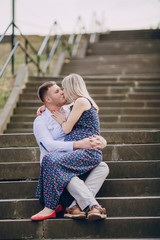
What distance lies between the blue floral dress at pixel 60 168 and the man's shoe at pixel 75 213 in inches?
5.0

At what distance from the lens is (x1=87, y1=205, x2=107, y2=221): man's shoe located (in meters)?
2.75

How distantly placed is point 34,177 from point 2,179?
0.37m

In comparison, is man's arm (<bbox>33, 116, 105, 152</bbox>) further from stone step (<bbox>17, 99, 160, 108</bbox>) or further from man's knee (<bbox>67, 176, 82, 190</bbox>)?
stone step (<bbox>17, 99, 160, 108</bbox>)

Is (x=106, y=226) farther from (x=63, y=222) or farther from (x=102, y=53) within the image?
(x=102, y=53)

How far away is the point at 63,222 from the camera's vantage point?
2.90 meters

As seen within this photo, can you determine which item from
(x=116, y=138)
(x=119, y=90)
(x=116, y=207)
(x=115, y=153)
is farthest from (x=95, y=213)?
(x=119, y=90)

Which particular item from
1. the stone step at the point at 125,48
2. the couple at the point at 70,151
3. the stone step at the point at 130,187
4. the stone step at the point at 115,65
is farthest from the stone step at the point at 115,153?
the stone step at the point at 125,48

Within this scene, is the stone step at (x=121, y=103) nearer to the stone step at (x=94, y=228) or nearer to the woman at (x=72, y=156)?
the woman at (x=72, y=156)

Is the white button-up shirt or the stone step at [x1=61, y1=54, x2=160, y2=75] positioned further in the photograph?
the stone step at [x1=61, y1=54, x2=160, y2=75]

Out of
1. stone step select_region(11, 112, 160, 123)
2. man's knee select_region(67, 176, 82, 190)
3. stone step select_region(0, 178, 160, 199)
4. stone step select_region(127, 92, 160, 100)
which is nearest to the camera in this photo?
man's knee select_region(67, 176, 82, 190)

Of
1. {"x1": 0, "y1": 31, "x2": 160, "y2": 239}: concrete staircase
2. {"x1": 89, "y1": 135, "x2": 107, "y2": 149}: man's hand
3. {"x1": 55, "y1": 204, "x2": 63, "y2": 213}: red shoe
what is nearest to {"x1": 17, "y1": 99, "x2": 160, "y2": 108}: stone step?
{"x1": 0, "y1": 31, "x2": 160, "y2": 239}: concrete staircase

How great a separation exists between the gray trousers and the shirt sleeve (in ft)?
1.02

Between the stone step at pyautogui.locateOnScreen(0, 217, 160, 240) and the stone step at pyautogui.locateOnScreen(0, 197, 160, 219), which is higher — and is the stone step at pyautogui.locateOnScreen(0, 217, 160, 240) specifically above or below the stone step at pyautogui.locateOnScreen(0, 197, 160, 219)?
below

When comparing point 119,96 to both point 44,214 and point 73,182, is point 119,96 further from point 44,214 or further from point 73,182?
point 44,214
